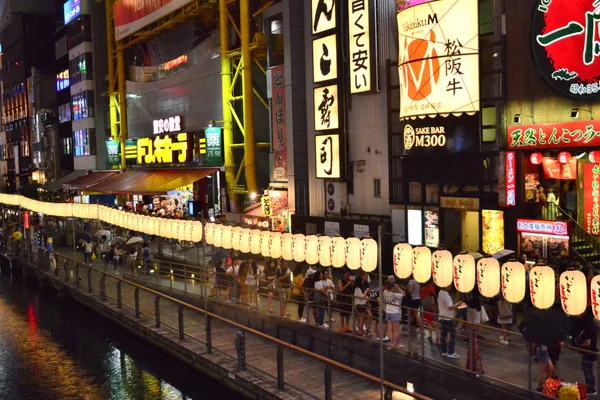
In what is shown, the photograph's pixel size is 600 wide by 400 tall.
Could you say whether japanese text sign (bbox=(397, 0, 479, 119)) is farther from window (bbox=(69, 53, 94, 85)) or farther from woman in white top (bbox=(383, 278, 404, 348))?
window (bbox=(69, 53, 94, 85))

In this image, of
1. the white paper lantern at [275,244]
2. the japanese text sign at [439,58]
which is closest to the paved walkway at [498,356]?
the white paper lantern at [275,244]

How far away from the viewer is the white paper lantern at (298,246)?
2028 cm

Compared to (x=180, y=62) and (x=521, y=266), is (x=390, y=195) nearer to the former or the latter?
(x=521, y=266)

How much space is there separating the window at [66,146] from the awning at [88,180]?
20.0 ft

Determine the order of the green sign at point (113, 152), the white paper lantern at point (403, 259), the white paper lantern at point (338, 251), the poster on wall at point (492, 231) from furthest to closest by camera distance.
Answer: the green sign at point (113, 152), the poster on wall at point (492, 231), the white paper lantern at point (338, 251), the white paper lantern at point (403, 259)

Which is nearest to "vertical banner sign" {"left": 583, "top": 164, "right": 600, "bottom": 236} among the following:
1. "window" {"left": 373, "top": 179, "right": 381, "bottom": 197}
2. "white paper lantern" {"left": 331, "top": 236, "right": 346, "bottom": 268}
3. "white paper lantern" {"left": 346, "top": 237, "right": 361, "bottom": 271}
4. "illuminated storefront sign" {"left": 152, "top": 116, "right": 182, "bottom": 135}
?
"white paper lantern" {"left": 346, "top": 237, "right": 361, "bottom": 271}

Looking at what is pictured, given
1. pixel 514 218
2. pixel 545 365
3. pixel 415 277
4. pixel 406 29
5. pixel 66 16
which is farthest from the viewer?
pixel 66 16

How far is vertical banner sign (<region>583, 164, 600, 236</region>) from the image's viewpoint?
20031 millimetres

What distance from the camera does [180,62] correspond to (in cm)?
4503

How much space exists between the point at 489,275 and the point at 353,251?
4.89 meters

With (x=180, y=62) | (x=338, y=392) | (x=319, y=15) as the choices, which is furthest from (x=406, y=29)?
(x=180, y=62)

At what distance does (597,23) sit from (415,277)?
9.34 m

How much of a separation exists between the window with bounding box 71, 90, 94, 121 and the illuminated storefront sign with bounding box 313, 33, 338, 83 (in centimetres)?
3562

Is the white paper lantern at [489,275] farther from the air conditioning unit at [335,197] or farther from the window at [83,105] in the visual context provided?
the window at [83,105]
